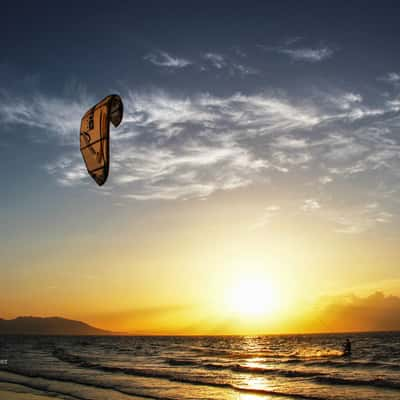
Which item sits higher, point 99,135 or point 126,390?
point 99,135

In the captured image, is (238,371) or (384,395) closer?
(384,395)

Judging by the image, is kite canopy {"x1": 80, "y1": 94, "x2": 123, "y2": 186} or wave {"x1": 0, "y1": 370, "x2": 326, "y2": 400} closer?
kite canopy {"x1": 80, "y1": 94, "x2": 123, "y2": 186}

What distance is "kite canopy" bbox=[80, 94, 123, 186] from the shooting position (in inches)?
293

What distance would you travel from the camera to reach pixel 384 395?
685 inches

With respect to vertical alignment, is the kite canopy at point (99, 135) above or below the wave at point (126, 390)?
above

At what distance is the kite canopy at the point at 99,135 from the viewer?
24.4 ft

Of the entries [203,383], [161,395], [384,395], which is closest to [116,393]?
[161,395]

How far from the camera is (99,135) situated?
7691 millimetres

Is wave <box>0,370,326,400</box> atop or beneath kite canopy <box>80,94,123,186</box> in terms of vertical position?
beneath

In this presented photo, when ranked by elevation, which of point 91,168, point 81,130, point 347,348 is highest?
point 81,130

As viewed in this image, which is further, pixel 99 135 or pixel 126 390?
pixel 126 390

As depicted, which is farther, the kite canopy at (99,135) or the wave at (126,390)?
the wave at (126,390)

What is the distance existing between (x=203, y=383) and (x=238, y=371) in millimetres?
7290

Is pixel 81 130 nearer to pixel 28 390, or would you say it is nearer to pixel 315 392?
pixel 28 390
